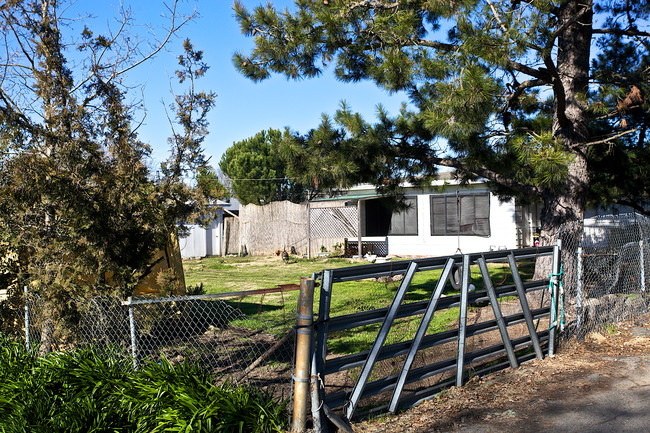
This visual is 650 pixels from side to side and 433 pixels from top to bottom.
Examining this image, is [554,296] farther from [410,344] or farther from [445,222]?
[445,222]

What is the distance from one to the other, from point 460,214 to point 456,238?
2.68ft

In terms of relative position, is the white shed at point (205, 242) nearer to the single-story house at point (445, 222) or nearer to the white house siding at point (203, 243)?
the white house siding at point (203, 243)

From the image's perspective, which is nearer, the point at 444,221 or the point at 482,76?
the point at 482,76

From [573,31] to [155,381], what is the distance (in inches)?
304

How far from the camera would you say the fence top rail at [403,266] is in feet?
13.0

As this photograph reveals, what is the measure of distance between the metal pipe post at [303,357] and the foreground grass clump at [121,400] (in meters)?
0.17

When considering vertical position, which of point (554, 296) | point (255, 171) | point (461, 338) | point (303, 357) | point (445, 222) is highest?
point (255, 171)

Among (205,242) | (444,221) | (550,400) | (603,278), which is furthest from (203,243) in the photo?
(550,400)

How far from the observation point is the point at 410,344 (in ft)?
14.6

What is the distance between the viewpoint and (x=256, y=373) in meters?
5.55

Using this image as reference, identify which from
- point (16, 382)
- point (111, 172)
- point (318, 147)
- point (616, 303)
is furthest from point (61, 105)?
point (616, 303)

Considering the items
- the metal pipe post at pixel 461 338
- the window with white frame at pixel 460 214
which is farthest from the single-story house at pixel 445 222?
the metal pipe post at pixel 461 338

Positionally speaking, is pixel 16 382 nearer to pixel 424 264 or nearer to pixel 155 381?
pixel 155 381

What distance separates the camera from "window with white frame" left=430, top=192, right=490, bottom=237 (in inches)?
675
